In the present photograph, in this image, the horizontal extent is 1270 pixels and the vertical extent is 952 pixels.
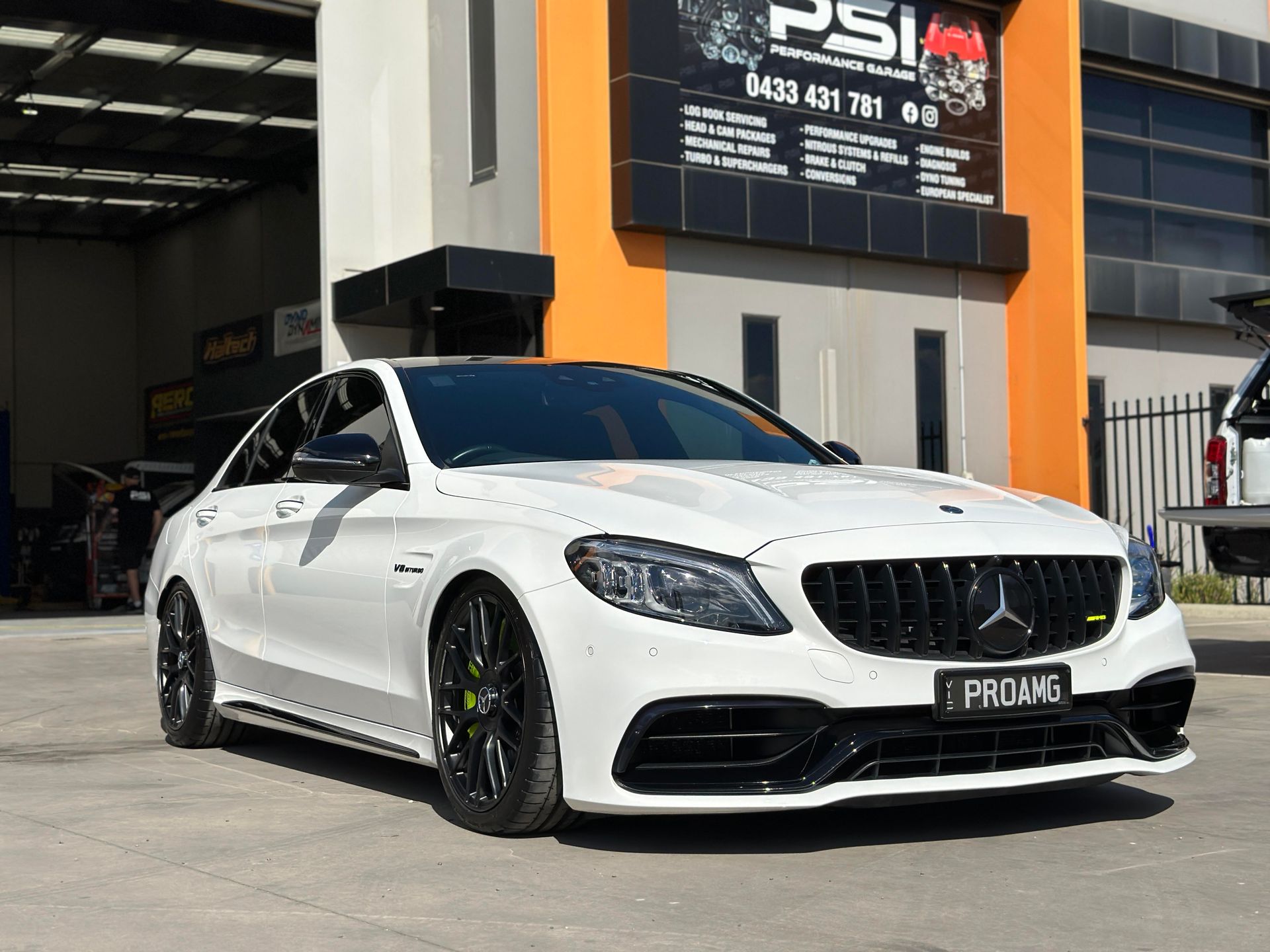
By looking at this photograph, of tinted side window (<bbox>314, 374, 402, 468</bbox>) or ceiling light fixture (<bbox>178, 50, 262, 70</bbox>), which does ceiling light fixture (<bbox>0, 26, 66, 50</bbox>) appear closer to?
ceiling light fixture (<bbox>178, 50, 262, 70</bbox>)

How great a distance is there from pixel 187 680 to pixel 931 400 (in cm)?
1346

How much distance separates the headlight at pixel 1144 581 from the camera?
4887 mm

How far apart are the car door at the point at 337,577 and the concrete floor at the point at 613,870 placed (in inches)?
15.5

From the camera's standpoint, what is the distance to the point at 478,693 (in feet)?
15.5

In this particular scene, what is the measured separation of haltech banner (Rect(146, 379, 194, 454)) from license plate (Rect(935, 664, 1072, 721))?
1092 inches

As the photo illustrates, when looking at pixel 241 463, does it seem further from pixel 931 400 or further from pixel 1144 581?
pixel 931 400

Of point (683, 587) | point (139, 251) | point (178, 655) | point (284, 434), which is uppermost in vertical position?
point (139, 251)

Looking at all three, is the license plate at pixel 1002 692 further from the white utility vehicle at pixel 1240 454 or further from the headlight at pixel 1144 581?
the white utility vehicle at pixel 1240 454

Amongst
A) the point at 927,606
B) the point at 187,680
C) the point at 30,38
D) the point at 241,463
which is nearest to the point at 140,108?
the point at 30,38

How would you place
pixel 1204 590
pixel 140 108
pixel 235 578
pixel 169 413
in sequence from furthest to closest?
pixel 169 413 → pixel 140 108 → pixel 1204 590 → pixel 235 578

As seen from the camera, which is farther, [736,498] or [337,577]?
[337,577]

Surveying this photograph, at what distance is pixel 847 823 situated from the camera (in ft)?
15.9

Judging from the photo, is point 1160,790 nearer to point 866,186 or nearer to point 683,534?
point 683,534

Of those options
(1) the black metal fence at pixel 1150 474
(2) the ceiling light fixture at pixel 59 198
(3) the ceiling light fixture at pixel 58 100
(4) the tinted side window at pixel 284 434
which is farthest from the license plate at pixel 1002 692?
(2) the ceiling light fixture at pixel 59 198
